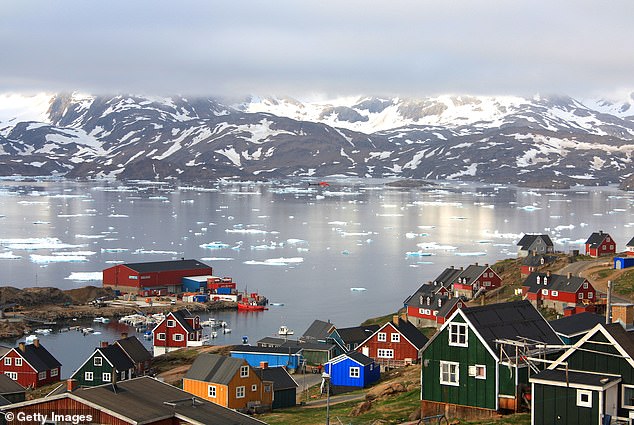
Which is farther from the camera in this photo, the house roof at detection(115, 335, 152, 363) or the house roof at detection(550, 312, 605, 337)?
the house roof at detection(115, 335, 152, 363)

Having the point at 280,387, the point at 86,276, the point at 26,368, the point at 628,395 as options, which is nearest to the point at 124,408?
the point at 628,395

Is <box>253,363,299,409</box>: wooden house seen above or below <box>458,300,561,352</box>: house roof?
below

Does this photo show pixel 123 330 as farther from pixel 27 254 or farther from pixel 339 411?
pixel 27 254

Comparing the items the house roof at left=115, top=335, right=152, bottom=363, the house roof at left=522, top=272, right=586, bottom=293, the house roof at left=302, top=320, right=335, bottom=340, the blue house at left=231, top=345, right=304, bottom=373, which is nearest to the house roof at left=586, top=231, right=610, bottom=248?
the house roof at left=522, top=272, right=586, bottom=293

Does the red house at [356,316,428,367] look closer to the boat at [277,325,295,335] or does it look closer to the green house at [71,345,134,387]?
the green house at [71,345,134,387]

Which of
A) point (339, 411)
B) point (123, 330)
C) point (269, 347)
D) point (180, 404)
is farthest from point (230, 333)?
point (180, 404)

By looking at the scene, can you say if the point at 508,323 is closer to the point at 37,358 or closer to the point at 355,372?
the point at 355,372

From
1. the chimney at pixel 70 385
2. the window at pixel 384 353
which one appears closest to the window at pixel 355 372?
the window at pixel 384 353

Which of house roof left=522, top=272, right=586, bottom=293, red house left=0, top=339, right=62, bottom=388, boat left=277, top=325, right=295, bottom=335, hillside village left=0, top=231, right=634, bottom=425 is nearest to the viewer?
hillside village left=0, top=231, right=634, bottom=425
